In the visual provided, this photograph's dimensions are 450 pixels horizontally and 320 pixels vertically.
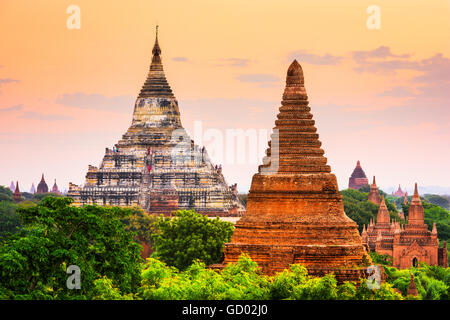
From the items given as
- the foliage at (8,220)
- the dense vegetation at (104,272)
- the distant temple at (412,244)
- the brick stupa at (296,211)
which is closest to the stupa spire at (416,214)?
the distant temple at (412,244)

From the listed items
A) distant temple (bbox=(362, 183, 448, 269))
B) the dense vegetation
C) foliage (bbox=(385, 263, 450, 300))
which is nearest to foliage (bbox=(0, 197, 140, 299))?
the dense vegetation

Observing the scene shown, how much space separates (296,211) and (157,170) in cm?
7451

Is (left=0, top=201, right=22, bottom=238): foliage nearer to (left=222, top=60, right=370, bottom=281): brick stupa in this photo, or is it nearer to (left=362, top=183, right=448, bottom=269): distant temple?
(left=362, top=183, right=448, bottom=269): distant temple

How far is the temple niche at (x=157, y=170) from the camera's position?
396 feet

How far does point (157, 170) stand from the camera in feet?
412

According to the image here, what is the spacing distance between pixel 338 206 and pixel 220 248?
17.5m

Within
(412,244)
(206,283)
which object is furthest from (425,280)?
(206,283)

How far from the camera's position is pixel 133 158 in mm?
127938

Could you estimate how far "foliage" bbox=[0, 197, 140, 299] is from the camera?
128 ft

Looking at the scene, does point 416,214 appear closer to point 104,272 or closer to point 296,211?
point 296,211

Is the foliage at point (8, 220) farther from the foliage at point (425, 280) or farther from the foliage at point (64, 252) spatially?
the foliage at point (64, 252)

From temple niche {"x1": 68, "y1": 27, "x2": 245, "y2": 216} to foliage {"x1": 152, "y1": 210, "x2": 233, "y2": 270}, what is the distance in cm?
4257
